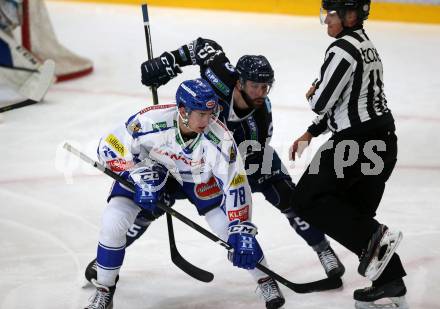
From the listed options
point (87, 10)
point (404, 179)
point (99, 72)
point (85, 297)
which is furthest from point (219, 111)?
point (87, 10)

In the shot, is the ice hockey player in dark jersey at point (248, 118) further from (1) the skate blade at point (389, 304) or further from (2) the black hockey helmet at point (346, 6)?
(2) the black hockey helmet at point (346, 6)

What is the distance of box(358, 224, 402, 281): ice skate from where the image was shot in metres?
2.91

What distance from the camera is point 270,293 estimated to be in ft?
10.2

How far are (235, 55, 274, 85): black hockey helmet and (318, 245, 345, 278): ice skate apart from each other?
741 millimetres

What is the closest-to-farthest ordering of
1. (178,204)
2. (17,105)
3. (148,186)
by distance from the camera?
1. (148,186)
2. (178,204)
3. (17,105)

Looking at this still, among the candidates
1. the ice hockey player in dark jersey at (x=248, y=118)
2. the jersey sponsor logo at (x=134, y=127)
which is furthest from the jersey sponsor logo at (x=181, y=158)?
the ice hockey player in dark jersey at (x=248, y=118)

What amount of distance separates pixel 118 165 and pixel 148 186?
0.19 m

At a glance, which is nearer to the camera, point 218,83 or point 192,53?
point 218,83

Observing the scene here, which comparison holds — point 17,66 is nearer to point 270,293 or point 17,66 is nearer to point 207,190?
point 207,190

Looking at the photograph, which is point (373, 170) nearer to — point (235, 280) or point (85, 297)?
point (235, 280)

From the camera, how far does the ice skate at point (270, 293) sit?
10.2 feet

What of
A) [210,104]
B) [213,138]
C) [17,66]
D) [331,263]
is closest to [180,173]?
[213,138]

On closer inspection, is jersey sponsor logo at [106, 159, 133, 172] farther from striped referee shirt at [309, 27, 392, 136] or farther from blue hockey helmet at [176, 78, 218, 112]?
striped referee shirt at [309, 27, 392, 136]

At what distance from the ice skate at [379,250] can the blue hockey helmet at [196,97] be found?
721 mm
